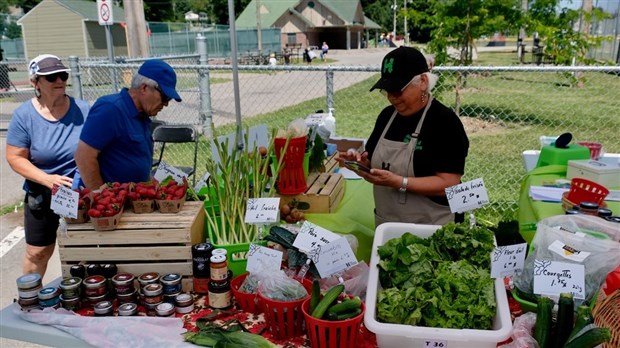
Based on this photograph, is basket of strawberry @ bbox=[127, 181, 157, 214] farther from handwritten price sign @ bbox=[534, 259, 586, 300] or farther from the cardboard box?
the cardboard box

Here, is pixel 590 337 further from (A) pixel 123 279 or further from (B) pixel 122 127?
(B) pixel 122 127

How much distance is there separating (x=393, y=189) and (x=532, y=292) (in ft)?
3.24

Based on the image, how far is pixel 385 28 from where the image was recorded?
78.8m

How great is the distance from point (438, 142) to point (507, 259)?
81 centimetres

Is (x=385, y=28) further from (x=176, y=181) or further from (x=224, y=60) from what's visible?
(x=176, y=181)

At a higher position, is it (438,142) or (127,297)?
(438,142)

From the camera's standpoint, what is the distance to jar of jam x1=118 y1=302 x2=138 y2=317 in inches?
80.4

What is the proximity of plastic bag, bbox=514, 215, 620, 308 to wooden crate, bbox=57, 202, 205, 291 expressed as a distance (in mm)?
1439

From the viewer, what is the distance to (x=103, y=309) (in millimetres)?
2062

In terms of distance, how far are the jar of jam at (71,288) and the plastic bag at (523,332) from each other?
1735 millimetres

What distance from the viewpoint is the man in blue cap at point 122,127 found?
2818 millimetres

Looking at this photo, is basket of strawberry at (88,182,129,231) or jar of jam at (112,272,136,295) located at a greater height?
basket of strawberry at (88,182,129,231)

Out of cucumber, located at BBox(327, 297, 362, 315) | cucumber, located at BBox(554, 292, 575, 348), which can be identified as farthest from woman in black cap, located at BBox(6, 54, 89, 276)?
cucumber, located at BBox(554, 292, 575, 348)

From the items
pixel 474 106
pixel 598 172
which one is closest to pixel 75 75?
pixel 598 172
